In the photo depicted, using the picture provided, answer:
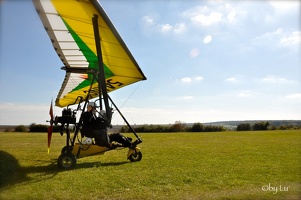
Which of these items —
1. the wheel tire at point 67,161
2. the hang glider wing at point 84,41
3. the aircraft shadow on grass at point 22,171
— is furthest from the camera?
the wheel tire at point 67,161

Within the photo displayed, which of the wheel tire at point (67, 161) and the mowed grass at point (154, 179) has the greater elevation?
the wheel tire at point (67, 161)

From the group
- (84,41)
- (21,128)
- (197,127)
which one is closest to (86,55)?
(84,41)

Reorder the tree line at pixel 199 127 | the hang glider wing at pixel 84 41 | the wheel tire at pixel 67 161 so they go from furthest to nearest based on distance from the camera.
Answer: the tree line at pixel 199 127
the wheel tire at pixel 67 161
the hang glider wing at pixel 84 41

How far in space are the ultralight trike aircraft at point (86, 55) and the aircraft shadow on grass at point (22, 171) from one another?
1.25 ft

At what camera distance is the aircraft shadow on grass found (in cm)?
574

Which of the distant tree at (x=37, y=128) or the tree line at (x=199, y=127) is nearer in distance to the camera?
the distant tree at (x=37, y=128)

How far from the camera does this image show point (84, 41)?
8383 millimetres

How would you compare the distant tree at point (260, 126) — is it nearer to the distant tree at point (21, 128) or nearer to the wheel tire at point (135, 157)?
the distant tree at point (21, 128)

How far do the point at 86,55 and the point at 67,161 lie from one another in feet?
13.2

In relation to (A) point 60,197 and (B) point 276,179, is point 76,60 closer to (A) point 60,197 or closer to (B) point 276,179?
(A) point 60,197

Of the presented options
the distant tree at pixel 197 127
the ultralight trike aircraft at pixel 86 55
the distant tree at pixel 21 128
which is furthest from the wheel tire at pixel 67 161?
the distant tree at pixel 197 127

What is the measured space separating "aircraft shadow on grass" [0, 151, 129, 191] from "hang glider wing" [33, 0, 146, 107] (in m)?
3.05

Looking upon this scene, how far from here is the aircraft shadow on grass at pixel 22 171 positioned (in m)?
5.74

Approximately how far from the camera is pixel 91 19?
7188 millimetres
